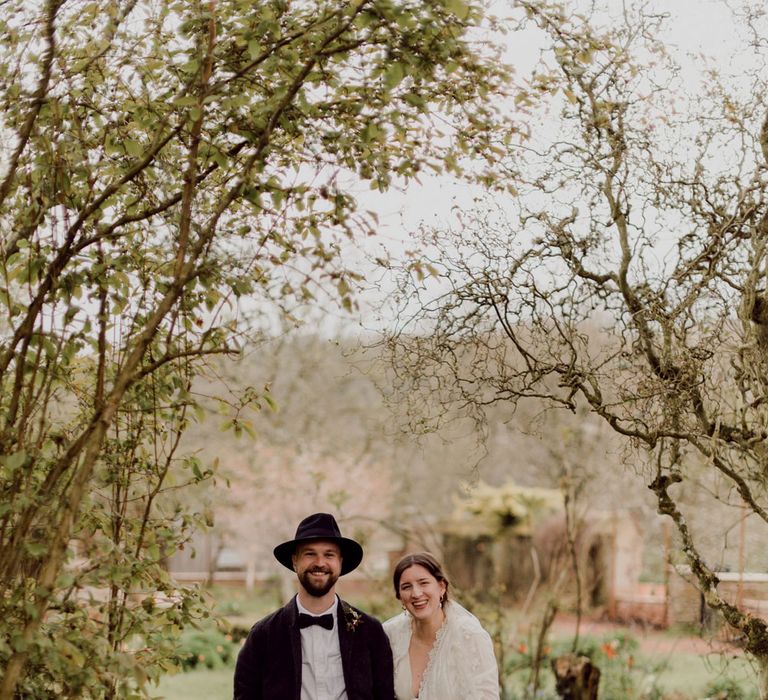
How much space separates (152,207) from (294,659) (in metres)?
1.61

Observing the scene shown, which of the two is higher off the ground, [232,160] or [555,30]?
[555,30]

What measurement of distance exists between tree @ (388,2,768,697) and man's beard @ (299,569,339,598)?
0.85 meters

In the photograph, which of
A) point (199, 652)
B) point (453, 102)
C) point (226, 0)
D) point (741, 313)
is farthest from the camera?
point (199, 652)

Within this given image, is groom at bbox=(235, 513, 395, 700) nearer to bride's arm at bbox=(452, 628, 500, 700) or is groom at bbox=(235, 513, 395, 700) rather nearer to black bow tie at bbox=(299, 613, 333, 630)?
black bow tie at bbox=(299, 613, 333, 630)

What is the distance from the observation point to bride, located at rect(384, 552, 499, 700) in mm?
3654

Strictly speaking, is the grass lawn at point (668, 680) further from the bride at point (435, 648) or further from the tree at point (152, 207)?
the tree at point (152, 207)

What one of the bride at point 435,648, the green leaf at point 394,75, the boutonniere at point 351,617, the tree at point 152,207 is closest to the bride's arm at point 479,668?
the bride at point 435,648

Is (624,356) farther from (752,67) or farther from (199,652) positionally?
(199,652)

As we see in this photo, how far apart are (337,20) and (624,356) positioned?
1.78 meters

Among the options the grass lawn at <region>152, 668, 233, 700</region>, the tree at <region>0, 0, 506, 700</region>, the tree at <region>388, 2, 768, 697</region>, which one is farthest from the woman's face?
the grass lawn at <region>152, 668, 233, 700</region>

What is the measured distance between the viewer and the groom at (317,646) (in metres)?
3.46

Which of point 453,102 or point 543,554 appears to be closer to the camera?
point 453,102

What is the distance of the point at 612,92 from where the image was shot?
4004 millimetres

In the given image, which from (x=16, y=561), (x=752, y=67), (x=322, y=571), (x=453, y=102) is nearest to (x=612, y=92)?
(x=752, y=67)
